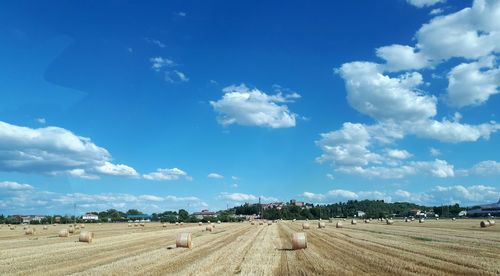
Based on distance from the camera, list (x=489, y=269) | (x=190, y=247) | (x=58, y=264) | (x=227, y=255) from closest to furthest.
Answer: (x=489, y=269)
(x=58, y=264)
(x=227, y=255)
(x=190, y=247)

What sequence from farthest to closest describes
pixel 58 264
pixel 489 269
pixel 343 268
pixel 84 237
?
pixel 84 237
pixel 58 264
pixel 343 268
pixel 489 269

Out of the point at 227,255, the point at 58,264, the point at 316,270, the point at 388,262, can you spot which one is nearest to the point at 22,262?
the point at 58,264

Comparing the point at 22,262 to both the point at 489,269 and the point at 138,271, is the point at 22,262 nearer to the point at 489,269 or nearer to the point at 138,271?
the point at 138,271

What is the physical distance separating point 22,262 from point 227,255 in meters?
8.31

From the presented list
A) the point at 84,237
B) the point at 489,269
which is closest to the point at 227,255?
the point at 489,269

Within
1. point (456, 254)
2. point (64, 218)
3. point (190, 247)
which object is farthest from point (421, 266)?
point (64, 218)

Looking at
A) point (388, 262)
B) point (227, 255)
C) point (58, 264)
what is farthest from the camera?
point (227, 255)

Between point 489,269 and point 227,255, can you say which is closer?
point 489,269

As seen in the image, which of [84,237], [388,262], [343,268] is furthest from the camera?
[84,237]

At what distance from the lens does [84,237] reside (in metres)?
36.7

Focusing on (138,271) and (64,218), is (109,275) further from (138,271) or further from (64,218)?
(64,218)

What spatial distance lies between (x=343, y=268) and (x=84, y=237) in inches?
957

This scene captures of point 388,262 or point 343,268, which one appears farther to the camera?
point 388,262

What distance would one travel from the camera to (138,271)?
17688 millimetres
